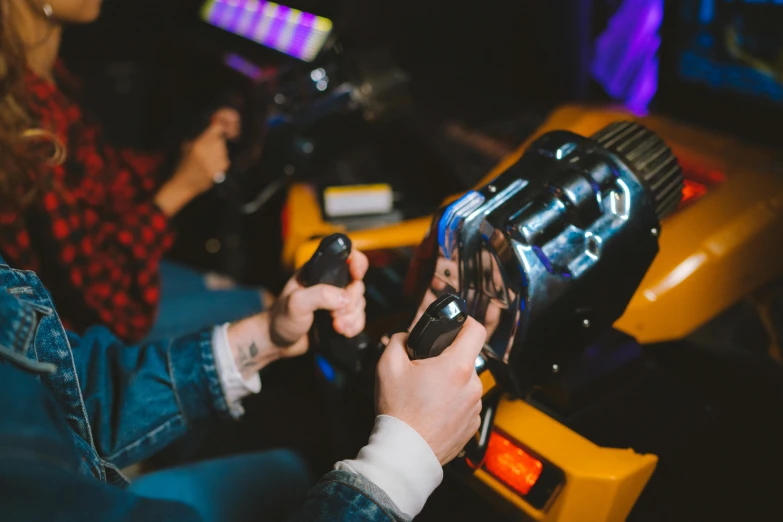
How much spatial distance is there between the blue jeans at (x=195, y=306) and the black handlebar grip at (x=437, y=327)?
2.47ft

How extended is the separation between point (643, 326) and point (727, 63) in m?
0.56

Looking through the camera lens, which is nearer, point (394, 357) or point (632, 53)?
point (394, 357)

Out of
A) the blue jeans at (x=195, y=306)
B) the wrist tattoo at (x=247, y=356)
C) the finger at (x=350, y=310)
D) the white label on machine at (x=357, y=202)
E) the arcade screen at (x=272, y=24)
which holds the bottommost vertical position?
the blue jeans at (x=195, y=306)

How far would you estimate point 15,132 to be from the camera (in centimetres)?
99

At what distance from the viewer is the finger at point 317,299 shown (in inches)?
28.7

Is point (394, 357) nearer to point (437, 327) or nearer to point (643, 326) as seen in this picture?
point (437, 327)

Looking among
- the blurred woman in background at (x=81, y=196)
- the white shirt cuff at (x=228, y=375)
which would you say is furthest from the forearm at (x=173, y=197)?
the white shirt cuff at (x=228, y=375)

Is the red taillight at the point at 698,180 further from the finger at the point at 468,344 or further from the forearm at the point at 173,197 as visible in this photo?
the forearm at the point at 173,197

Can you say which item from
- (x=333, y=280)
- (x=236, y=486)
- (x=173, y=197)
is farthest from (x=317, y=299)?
(x=173, y=197)

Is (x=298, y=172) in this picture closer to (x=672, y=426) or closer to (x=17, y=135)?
(x=17, y=135)

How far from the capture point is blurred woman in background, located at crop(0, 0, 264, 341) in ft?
3.24

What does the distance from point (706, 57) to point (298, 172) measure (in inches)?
32.0

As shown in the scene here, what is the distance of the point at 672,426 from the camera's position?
71cm

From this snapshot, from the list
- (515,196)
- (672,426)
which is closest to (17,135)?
(515,196)
